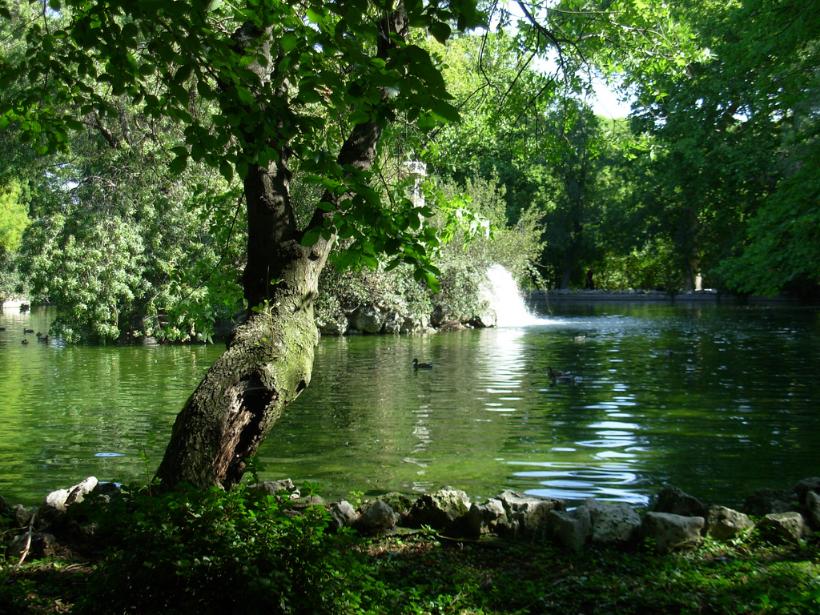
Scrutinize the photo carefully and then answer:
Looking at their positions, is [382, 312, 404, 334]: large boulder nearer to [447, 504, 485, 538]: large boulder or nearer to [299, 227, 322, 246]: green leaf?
[447, 504, 485, 538]: large boulder

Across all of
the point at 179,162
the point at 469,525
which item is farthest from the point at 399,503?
the point at 179,162

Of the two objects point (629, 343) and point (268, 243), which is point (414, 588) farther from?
point (629, 343)

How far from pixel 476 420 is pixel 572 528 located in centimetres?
686

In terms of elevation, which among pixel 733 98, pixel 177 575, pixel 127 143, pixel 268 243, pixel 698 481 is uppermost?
pixel 733 98

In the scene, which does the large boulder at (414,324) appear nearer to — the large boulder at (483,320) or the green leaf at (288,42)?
the large boulder at (483,320)

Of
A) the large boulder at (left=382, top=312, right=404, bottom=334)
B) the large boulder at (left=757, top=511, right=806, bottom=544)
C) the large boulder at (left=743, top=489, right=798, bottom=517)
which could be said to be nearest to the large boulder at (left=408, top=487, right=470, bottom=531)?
the large boulder at (left=757, top=511, right=806, bottom=544)

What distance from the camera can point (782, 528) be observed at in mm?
5543

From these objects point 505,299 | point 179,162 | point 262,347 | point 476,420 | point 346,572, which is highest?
point 179,162

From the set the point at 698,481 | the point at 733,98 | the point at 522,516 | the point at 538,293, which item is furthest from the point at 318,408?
the point at 538,293

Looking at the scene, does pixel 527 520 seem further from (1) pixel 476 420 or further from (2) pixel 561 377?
(2) pixel 561 377

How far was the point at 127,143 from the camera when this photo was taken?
2558 cm

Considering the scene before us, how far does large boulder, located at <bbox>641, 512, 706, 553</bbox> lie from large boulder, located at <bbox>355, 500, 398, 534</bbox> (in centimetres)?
Result: 186

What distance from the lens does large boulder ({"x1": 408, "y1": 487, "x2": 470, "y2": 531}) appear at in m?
5.91

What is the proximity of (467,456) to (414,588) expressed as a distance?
532 centimetres
